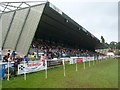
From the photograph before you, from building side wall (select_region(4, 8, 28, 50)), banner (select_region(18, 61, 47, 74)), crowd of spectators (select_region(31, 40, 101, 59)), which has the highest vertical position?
building side wall (select_region(4, 8, 28, 50))

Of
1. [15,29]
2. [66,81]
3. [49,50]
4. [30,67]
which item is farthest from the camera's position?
[49,50]

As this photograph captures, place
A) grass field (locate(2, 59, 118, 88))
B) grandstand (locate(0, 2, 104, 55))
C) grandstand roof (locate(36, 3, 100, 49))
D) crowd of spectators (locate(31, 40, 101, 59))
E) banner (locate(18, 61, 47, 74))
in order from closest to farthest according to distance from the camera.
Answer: grass field (locate(2, 59, 118, 88)) < banner (locate(18, 61, 47, 74)) < grandstand (locate(0, 2, 104, 55)) < crowd of spectators (locate(31, 40, 101, 59)) < grandstand roof (locate(36, 3, 100, 49))

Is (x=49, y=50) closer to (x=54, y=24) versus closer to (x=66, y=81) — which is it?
(x=54, y=24)

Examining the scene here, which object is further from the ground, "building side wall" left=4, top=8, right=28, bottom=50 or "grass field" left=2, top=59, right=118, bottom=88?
"building side wall" left=4, top=8, right=28, bottom=50

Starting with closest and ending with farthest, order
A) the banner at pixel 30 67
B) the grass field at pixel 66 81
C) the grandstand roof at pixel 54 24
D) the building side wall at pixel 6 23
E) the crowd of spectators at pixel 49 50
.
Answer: the grass field at pixel 66 81, the banner at pixel 30 67, the crowd of spectators at pixel 49 50, the grandstand roof at pixel 54 24, the building side wall at pixel 6 23

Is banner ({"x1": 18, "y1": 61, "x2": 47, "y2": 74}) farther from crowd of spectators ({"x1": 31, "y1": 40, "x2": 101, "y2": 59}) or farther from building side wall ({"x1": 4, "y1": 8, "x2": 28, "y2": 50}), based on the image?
building side wall ({"x1": 4, "y1": 8, "x2": 28, "y2": 50})

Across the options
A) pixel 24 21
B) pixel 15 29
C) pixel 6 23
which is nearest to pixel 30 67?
pixel 24 21

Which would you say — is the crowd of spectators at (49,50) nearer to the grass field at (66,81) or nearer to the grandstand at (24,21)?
the grandstand at (24,21)

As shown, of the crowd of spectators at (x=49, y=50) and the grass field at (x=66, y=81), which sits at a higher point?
the crowd of spectators at (x=49, y=50)

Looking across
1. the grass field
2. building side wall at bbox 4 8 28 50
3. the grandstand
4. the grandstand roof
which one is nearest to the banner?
the grass field

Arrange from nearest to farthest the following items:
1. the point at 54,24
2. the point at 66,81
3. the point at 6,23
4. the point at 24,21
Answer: the point at 66,81 → the point at 24,21 → the point at 6,23 → the point at 54,24

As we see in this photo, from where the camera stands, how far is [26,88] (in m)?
11.6

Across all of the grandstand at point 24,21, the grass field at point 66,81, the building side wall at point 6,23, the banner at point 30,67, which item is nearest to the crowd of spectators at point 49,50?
the grandstand at point 24,21

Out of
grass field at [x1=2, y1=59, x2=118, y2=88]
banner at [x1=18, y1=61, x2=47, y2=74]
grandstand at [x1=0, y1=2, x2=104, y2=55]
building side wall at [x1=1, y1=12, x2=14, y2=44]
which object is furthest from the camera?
building side wall at [x1=1, y1=12, x2=14, y2=44]
